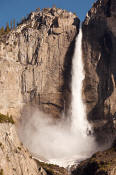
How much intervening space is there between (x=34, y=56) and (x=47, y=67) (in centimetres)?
375

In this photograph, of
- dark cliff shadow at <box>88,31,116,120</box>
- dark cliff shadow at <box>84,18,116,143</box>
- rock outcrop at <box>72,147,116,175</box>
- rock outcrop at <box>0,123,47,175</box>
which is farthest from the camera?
dark cliff shadow at <box>88,31,116,120</box>

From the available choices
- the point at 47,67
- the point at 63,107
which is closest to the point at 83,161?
the point at 63,107

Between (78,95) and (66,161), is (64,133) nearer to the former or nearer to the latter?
(78,95)

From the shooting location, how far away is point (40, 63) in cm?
7831

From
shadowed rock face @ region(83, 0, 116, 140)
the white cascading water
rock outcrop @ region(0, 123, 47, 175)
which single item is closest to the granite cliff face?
the white cascading water

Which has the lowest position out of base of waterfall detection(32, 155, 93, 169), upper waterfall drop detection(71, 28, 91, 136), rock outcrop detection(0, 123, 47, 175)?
base of waterfall detection(32, 155, 93, 169)

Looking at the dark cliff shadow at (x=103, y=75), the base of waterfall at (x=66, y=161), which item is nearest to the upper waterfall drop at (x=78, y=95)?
the dark cliff shadow at (x=103, y=75)

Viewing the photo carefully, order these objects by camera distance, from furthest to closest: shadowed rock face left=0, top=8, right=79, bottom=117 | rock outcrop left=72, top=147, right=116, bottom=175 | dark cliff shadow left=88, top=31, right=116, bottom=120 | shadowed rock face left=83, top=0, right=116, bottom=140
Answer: shadowed rock face left=0, top=8, right=79, bottom=117, dark cliff shadow left=88, top=31, right=116, bottom=120, shadowed rock face left=83, top=0, right=116, bottom=140, rock outcrop left=72, top=147, right=116, bottom=175

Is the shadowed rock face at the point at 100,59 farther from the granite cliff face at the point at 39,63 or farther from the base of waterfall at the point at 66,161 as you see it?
the base of waterfall at the point at 66,161

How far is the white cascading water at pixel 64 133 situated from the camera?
225 ft

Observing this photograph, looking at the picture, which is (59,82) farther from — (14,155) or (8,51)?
(14,155)

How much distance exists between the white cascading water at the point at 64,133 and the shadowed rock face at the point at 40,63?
1780 mm

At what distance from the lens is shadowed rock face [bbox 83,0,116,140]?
Result: 7244 cm

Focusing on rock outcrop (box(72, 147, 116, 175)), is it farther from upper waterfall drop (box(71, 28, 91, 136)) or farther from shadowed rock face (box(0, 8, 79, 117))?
shadowed rock face (box(0, 8, 79, 117))
